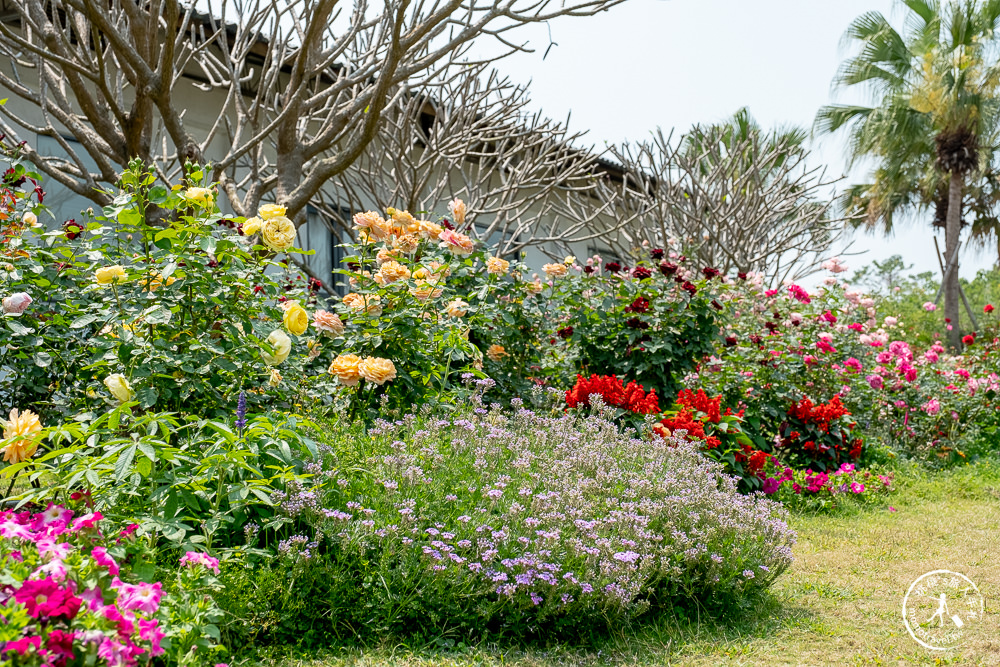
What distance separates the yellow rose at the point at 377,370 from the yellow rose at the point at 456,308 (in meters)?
0.79

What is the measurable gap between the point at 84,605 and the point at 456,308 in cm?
288

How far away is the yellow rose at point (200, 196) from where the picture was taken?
3.21 m

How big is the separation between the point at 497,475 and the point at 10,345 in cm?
236

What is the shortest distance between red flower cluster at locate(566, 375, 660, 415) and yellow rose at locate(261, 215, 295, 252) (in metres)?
2.20

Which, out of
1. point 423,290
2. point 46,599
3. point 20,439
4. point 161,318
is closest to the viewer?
point 46,599

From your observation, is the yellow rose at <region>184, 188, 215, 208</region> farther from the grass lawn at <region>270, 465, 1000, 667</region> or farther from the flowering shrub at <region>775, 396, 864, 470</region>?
the flowering shrub at <region>775, 396, 864, 470</region>

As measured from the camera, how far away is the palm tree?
1798 cm

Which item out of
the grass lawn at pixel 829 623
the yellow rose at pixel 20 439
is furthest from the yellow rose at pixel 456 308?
the yellow rose at pixel 20 439

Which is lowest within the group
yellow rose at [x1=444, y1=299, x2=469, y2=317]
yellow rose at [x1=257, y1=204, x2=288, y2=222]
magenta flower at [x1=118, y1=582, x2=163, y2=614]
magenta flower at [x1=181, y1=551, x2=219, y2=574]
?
magenta flower at [x1=118, y1=582, x2=163, y2=614]

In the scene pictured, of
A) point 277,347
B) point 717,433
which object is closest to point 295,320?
point 277,347

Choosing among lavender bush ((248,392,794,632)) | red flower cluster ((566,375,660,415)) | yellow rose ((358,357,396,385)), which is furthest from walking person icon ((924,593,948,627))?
yellow rose ((358,357,396,385))

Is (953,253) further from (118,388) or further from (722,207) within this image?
(118,388)

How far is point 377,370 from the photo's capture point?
12.1 feet

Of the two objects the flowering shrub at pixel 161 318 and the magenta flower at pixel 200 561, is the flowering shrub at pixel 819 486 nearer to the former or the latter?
the flowering shrub at pixel 161 318
